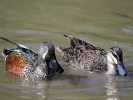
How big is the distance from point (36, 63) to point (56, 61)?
491 mm

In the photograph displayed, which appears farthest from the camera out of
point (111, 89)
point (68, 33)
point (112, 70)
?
point (68, 33)

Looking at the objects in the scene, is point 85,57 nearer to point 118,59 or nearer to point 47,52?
→ point 118,59

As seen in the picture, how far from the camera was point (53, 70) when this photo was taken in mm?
8266

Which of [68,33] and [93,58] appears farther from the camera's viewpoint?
[68,33]

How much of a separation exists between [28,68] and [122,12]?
22.6 ft

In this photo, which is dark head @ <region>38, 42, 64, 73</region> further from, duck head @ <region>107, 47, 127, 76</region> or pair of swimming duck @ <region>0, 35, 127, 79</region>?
duck head @ <region>107, 47, 127, 76</region>

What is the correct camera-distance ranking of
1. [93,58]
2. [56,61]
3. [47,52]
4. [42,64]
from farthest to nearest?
[93,58], [56,61], [42,64], [47,52]

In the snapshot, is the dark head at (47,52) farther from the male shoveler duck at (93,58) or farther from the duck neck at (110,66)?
the duck neck at (110,66)

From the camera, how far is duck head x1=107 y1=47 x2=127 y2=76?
27.5 feet

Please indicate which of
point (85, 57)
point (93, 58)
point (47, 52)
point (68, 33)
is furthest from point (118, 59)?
point (68, 33)

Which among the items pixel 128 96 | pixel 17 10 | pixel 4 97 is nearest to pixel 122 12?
pixel 17 10

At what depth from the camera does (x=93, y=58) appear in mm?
8906

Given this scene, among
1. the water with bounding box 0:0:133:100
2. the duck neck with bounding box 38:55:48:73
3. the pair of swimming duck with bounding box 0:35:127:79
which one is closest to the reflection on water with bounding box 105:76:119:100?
the water with bounding box 0:0:133:100

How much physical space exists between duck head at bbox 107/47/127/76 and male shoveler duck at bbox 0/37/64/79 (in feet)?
4.34
